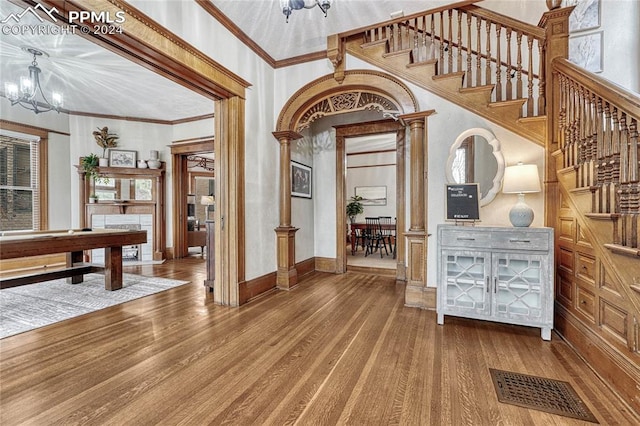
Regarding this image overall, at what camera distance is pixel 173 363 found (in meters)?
1.94

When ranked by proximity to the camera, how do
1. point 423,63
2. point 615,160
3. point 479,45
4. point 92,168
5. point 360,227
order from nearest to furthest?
point 615,160
point 479,45
point 423,63
point 92,168
point 360,227

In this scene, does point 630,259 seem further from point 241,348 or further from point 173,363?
point 173,363

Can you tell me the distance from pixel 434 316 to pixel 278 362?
1694mm

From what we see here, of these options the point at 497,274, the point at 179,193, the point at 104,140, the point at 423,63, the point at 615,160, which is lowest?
the point at 497,274

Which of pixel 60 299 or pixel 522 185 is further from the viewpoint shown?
pixel 60 299

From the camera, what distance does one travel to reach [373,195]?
8547mm

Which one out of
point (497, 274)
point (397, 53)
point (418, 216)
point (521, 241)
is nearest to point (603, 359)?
point (497, 274)

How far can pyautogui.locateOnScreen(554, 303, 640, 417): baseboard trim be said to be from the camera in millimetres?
1504

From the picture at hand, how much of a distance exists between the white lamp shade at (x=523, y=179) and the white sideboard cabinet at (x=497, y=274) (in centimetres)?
37

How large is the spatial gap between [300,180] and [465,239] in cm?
265

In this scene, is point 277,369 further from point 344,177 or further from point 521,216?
point 344,177

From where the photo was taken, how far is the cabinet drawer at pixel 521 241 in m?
2.32

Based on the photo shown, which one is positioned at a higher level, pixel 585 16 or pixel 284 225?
pixel 585 16

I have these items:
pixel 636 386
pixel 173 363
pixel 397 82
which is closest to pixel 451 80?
pixel 397 82
